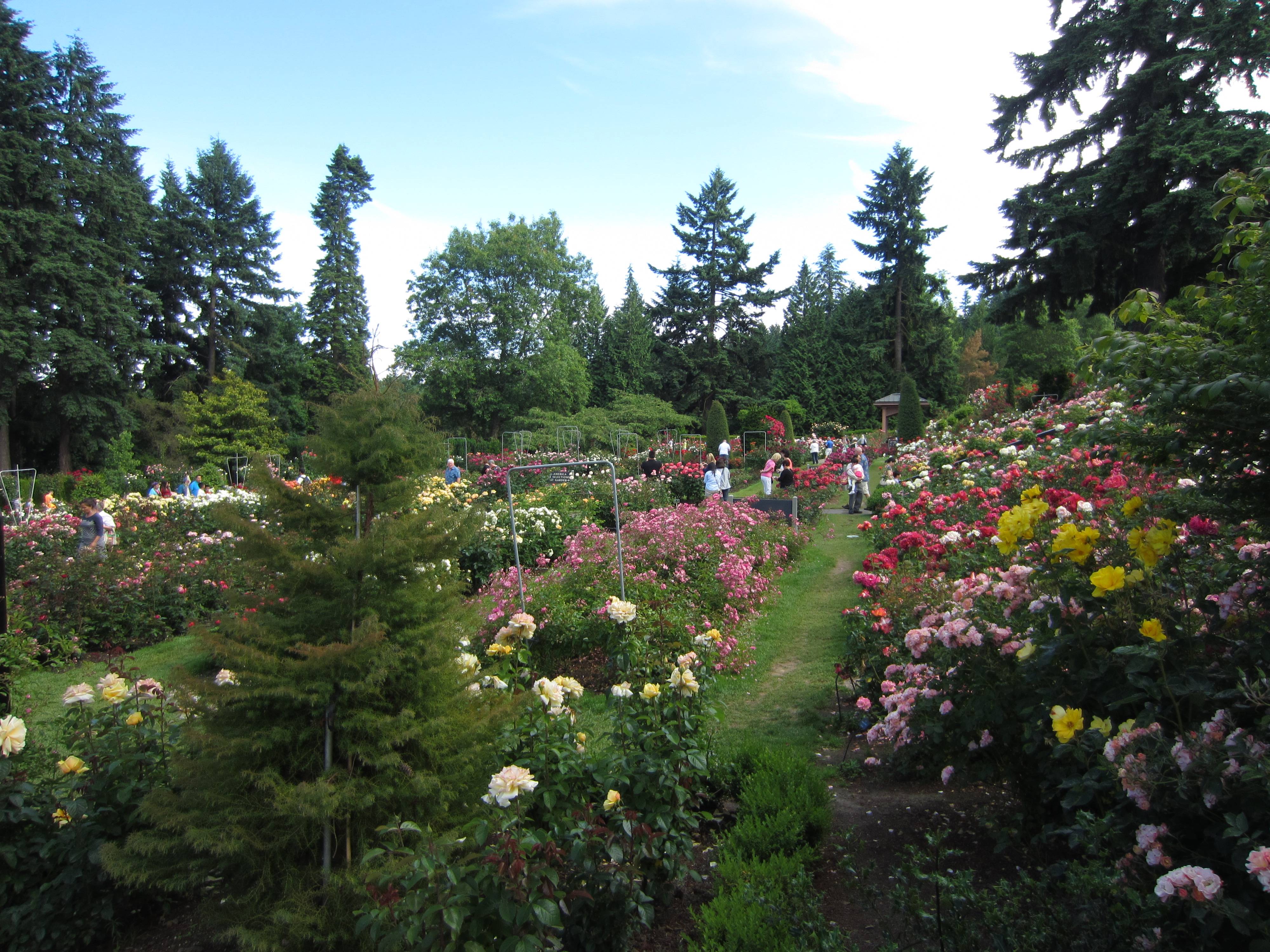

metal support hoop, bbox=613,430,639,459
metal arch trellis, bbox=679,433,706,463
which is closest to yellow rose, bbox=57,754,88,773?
metal arch trellis, bbox=679,433,706,463

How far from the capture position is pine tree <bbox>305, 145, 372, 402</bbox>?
35.1 metres

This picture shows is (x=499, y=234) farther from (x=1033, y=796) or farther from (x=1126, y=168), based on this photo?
(x=1033, y=796)

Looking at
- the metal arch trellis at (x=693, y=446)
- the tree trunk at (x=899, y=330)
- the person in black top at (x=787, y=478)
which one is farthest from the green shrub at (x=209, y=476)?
the tree trunk at (x=899, y=330)

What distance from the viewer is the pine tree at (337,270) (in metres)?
35.1

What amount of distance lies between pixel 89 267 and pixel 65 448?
7062 millimetres

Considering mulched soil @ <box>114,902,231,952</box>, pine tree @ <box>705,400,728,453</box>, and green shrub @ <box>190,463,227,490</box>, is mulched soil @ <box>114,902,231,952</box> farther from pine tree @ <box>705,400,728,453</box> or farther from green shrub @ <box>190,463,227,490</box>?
pine tree @ <box>705,400,728,453</box>

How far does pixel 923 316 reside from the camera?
36938 mm

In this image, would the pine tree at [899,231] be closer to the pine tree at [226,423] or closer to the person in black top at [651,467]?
the person in black top at [651,467]

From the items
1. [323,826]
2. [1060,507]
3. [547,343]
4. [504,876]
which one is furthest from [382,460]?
[547,343]

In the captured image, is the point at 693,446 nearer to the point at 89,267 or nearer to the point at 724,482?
the point at 724,482

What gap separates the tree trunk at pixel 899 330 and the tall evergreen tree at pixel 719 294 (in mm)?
6292

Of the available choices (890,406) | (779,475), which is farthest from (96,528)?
(890,406)

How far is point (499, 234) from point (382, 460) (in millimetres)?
37227

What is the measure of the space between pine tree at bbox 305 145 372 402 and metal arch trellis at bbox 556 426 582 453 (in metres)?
12.6
